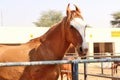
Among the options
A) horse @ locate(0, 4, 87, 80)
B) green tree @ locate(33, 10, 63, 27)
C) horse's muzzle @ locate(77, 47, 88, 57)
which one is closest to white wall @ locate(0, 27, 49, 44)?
horse @ locate(0, 4, 87, 80)

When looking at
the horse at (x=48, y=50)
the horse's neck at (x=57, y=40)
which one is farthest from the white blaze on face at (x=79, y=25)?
the horse's neck at (x=57, y=40)

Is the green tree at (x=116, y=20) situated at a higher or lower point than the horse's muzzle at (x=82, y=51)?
higher

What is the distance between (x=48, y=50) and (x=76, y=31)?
0.53 metres

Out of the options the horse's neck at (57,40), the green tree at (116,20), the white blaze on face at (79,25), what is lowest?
the horse's neck at (57,40)

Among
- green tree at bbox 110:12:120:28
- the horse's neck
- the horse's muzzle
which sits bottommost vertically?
the horse's muzzle

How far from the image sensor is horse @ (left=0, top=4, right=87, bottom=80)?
4.62 m

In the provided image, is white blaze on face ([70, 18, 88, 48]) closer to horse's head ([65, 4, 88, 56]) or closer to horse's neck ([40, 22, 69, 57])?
horse's head ([65, 4, 88, 56])

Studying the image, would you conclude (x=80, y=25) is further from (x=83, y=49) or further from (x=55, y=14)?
(x=55, y=14)

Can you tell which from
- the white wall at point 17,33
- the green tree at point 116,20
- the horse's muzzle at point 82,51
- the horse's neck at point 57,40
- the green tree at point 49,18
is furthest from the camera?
the green tree at point 49,18

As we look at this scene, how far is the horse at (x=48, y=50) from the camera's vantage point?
182 inches

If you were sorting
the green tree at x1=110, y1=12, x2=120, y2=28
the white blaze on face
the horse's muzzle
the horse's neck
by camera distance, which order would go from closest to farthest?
the horse's muzzle
the white blaze on face
the horse's neck
the green tree at x1=110, y1=12, x2=120, y2=28

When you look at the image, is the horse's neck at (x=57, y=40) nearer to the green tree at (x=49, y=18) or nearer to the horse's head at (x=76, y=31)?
the horse's head at (x=76, y=31)

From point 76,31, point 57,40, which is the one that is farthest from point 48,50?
point 76,31

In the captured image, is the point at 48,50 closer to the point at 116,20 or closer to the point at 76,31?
the point at 76,31
